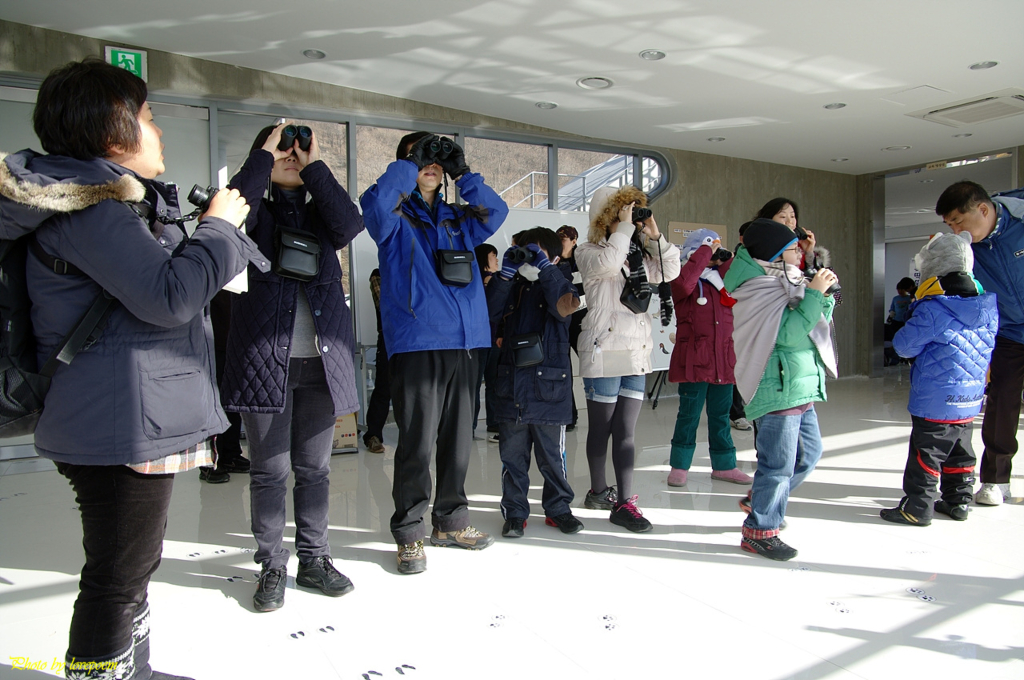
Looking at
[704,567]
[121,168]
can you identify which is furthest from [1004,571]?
[121,168]

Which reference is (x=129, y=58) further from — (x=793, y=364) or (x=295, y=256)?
(x=793, y=364)

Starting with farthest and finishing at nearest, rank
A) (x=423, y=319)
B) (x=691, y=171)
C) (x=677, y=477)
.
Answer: (x=691, y=171) → (x=677, y=477) → (x=423, y=319)

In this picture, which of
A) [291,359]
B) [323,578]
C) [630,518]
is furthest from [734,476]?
[291,359]

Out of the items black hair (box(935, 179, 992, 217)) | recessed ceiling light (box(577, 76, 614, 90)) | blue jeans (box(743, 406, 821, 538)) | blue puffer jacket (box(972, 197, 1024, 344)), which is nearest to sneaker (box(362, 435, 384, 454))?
blue jeans (box(743, 406, 821, 538))

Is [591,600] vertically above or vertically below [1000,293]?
below

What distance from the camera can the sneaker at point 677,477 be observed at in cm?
357

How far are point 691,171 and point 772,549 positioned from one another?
6181 millimetres

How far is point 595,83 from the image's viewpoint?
549 centimetres

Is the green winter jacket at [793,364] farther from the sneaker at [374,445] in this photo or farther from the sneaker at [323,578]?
the sneaker at [374,445]

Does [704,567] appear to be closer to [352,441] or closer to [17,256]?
[17,256]

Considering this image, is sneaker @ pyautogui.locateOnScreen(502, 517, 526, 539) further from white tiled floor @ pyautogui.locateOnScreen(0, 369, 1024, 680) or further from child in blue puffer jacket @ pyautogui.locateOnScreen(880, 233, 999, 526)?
child in blue puffer jacket @ pyautogui.locateOnScreen(880, 233, 999, 526)

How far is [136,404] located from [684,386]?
116 inches

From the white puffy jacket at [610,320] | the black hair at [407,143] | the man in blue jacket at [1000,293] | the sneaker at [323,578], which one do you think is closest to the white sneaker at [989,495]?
the man in blue jacket at [1000,293]

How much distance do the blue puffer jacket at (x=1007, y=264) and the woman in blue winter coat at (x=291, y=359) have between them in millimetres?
2994
